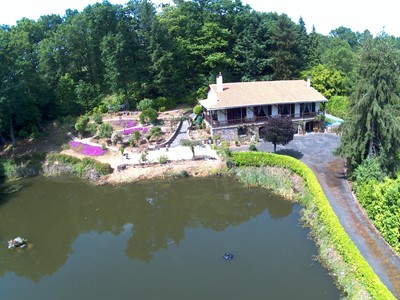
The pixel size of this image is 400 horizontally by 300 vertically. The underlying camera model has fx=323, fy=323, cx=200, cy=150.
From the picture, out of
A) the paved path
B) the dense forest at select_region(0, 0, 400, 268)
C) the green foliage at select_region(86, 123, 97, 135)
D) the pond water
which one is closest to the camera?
the pond water

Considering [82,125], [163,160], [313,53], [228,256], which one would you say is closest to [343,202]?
[228,256]

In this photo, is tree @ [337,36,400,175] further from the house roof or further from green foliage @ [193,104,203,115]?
green foliage @ [193,104,203,115]

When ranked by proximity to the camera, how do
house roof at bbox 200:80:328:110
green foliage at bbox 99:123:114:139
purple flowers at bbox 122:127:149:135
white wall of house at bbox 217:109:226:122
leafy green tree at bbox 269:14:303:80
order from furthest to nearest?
leafy green tree at bbox 269:14:303:80
purple flowers at bbox 122:127:149:135
green foliage at bbox 99:123:114:139
white wall of house at bbox 217:109:226:122
house roof at bbox 200:80:328:110

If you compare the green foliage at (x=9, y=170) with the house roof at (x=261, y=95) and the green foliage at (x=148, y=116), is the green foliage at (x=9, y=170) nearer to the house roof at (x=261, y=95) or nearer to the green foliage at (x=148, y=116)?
the green foliage at (x=148, y=116)

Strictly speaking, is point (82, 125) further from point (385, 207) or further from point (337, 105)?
point (385, 207)

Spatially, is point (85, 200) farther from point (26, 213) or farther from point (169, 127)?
Result: point (169, 127)

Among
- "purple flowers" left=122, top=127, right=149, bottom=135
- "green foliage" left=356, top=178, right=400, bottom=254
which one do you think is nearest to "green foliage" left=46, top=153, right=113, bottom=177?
"purple flowers" left=122, top=127, right=149, bottom=135
